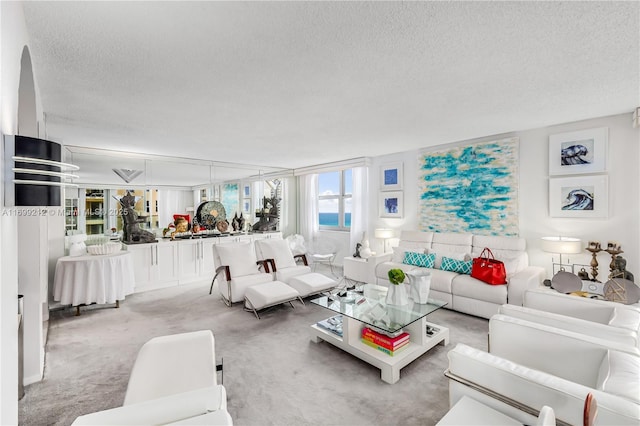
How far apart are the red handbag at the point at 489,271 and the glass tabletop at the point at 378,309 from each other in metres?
0.97

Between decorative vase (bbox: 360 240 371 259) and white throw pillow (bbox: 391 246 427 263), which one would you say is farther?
decorative vase (bbox: 360 240 371 259)

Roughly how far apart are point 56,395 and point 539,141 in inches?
227

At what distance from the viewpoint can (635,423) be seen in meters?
0.97

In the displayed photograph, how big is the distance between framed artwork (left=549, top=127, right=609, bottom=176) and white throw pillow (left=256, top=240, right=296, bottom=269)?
3.95 meters

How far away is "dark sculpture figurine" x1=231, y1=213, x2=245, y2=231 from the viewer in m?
6.09

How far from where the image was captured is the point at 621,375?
3.91 ft

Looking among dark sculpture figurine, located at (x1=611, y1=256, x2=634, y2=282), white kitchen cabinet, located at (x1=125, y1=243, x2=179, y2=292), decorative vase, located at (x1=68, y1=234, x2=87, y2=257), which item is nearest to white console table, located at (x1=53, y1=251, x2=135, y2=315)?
decorative vase, located at (x1=68, y1=234, x2=87, y2=257)

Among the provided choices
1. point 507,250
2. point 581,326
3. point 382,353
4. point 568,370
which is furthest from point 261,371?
point 507,250

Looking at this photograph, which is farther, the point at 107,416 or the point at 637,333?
the point at 637,333

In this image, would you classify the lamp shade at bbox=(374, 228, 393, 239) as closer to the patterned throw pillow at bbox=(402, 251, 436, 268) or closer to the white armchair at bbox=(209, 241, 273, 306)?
the patterned throw pillow at bbox=(402, 251, 436, 268)

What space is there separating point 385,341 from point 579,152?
11.2 feet

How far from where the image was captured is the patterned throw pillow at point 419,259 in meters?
4.17

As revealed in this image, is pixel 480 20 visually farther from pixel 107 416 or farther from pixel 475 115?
pixel 107 416

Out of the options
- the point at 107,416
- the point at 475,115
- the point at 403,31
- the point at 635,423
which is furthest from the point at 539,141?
the point at 107,416
